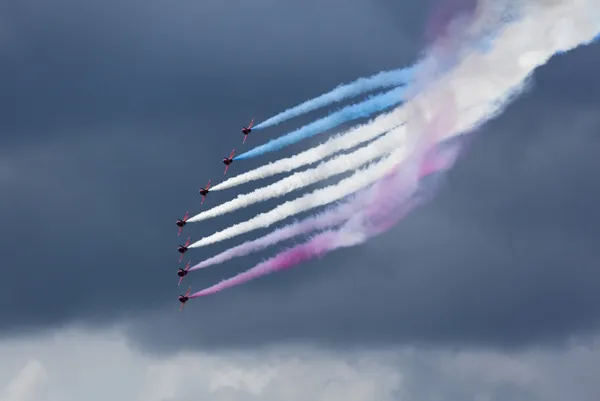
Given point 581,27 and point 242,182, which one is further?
point 242,182

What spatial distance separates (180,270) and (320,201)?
24.7 metres

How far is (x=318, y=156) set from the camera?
180750mm

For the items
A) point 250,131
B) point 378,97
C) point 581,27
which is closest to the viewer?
point 581,27

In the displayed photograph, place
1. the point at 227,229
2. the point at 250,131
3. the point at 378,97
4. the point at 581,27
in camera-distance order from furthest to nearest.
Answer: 1. the point at 250,131
2. the point at 227,229
3. the point at 378,97
4. the point at 581,27

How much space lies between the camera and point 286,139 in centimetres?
18062

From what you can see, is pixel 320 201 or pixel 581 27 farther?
pixel 320 201

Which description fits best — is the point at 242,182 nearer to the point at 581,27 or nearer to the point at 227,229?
the point at 227,229

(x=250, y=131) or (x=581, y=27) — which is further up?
(x=250, y=131)

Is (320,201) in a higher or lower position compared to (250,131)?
lower

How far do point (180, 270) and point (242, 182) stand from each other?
15841 mm

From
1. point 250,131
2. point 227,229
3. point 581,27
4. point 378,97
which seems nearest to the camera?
point 581,27

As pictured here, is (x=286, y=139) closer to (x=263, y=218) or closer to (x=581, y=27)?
(x=263, y=218)

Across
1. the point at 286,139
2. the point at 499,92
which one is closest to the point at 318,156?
the point at 286,139

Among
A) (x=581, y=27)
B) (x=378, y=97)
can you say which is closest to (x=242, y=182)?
(x=378, y=97)
